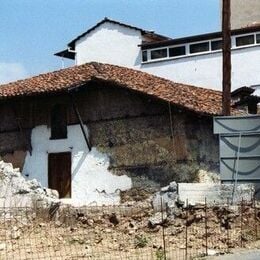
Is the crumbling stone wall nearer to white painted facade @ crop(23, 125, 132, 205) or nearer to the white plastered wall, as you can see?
white painted facade @ crop(23, 125, 132, 205)

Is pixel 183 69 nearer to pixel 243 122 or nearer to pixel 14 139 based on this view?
pixel 14 139

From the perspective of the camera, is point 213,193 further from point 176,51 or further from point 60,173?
point 176,51

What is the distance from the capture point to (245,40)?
2906 centimetres

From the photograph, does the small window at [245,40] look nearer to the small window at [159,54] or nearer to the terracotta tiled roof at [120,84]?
the small window at [159,54]

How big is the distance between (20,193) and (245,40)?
15254 mm

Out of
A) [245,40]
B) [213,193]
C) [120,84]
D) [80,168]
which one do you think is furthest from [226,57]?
[245,40]

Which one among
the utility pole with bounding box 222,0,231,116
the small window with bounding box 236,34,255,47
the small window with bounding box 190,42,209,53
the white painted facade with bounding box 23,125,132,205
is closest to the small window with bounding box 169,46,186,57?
the small window with bounding box 190,42,209,53

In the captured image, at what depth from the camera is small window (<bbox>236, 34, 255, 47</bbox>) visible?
28884 millimetres

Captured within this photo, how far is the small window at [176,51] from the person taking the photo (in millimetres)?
30136

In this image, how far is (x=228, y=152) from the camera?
16172 millimetres

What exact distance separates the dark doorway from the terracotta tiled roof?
2772 millimetres

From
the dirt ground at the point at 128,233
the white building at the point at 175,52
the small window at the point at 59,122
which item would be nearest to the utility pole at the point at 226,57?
the dirt ground at the point at 128,233

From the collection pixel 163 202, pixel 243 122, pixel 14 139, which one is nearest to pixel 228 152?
pixel 243 122

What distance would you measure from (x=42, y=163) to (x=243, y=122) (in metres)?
11.7
